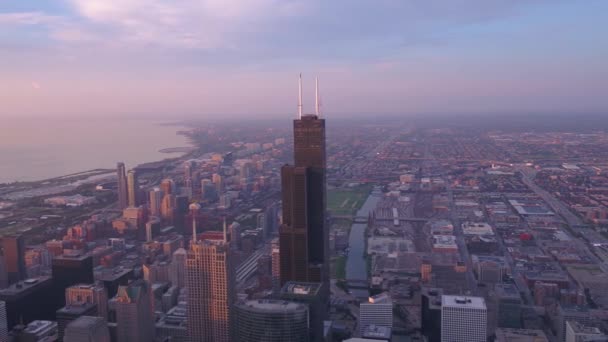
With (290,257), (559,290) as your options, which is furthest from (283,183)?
(559,290)

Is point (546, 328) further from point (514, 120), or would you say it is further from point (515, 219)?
point (514, 120)

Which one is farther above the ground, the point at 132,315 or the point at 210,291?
the point at 210,291

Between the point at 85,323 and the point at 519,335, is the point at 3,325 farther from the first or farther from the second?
the point at 519,335

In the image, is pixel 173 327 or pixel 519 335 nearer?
pixel 519 335

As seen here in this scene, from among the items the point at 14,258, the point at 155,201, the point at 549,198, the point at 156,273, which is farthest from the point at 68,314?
the point at 549,198

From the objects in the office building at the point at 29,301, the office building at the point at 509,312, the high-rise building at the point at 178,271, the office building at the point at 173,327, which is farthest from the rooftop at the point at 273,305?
the high-rise building at the point at 178,271

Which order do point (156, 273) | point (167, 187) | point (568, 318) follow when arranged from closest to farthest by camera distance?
point (568, 318) → point (156, 273) → point (167, 187)

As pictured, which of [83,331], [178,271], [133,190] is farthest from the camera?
[133,190]

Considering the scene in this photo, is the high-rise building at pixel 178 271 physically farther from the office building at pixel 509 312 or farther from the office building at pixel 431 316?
the office building at pixel 509 312
